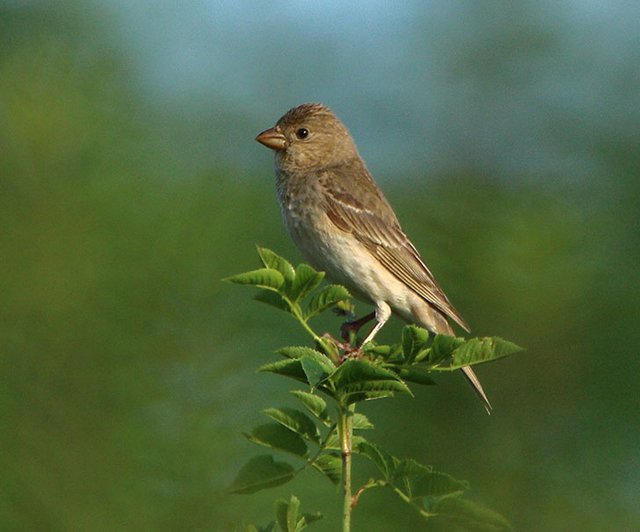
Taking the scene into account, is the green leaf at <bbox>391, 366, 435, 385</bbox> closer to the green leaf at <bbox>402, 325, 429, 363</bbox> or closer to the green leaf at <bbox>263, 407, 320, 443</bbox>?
the green leaf at <bbox>402, 325, 429, 363</bbox>

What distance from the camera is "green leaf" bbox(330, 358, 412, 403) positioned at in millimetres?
2230

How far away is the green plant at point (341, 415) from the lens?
7.43 feet

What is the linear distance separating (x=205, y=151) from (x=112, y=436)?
2695 mm

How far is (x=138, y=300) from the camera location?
3.46 metres

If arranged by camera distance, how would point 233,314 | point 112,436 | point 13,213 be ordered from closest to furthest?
1. point 112,436
2. point 233,314
3. point 13,213

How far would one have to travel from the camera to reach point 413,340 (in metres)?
2.47

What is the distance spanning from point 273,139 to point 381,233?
3.58ft

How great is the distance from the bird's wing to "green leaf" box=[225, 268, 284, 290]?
3.34 meters

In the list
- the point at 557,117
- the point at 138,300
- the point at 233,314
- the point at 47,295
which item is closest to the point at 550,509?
the point at 233,314

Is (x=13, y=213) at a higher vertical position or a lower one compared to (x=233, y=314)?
higher

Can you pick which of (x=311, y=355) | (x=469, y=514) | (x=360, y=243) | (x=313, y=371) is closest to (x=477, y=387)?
(x=360, y=243)

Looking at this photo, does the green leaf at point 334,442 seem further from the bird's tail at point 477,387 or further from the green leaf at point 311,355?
the bird's tail at point 477,387

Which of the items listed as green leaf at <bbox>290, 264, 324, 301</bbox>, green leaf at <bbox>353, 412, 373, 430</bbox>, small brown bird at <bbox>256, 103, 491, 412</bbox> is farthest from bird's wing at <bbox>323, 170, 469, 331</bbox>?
green leaf at <bbox>290, 264, 324, 301</bbox>

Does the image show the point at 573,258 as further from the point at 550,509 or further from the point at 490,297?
the point at 550,509
